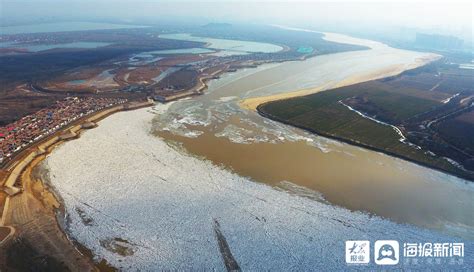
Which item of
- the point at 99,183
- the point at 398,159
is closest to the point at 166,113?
the point at 99,183

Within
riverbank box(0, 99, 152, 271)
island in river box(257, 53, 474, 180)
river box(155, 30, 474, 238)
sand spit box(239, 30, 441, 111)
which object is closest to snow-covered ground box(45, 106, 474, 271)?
riverbank box(0, 99, 152, 271)

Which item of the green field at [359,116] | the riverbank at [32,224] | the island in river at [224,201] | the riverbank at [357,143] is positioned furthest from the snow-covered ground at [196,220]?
the green field at [359,116]

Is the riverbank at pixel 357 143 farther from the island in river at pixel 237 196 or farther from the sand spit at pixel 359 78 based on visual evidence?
the sand spit at pixel 359 78

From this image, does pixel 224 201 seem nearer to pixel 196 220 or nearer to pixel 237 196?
pixel 237 196

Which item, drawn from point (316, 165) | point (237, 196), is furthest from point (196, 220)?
point (316, 165)

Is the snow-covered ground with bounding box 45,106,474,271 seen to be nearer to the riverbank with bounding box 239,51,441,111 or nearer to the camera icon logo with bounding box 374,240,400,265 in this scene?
the camera icon logo with bounding box 374,240,400,265

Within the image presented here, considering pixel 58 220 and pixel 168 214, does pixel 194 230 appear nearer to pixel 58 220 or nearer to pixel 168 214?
pixel 168 214
